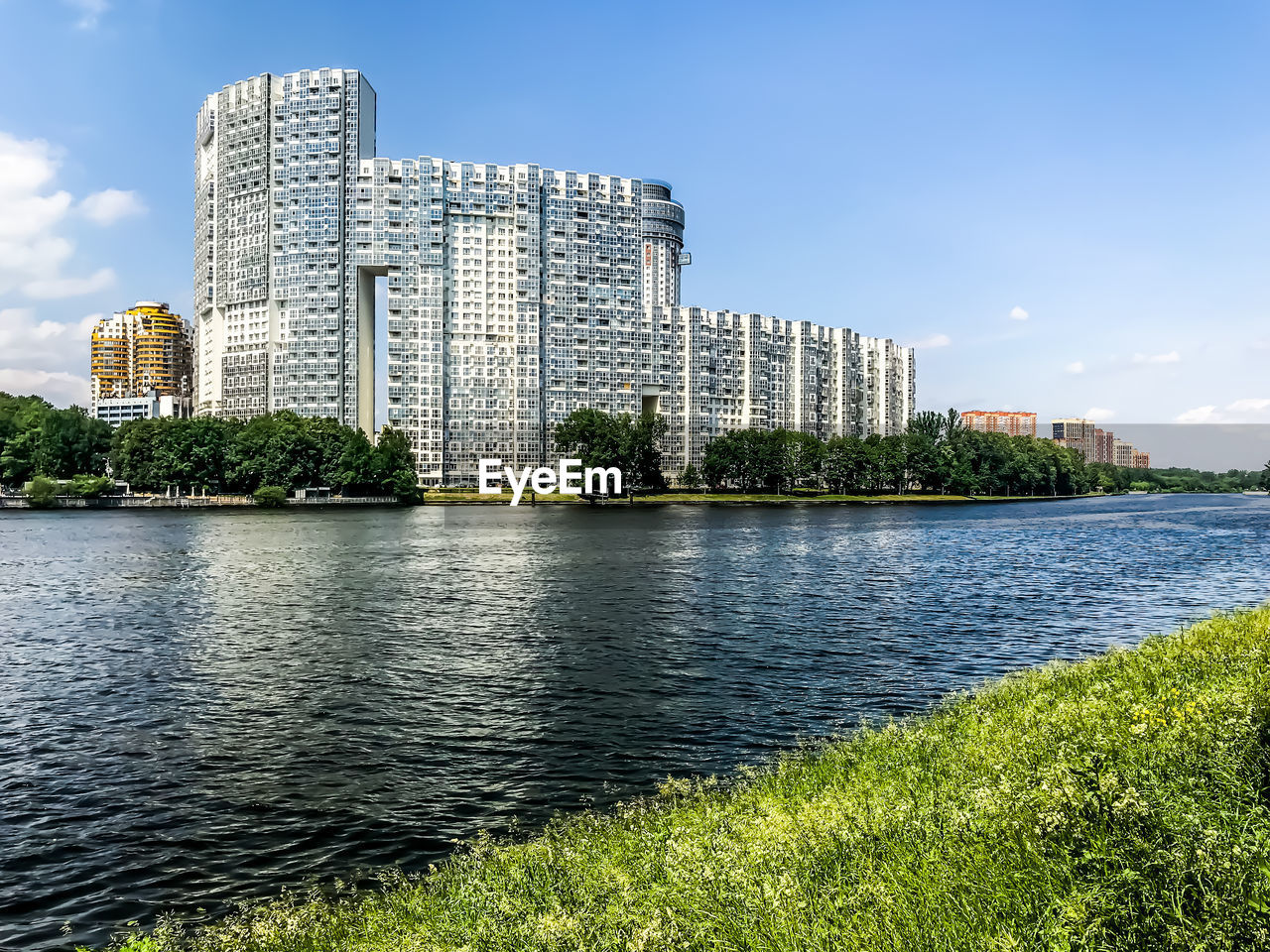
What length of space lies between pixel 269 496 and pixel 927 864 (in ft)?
672

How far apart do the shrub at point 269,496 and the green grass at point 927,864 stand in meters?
195

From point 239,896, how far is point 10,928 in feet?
12.8

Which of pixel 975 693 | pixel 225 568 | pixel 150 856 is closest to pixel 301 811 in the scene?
pixel 150 856

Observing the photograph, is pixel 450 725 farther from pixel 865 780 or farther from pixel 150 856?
pixel 865 780

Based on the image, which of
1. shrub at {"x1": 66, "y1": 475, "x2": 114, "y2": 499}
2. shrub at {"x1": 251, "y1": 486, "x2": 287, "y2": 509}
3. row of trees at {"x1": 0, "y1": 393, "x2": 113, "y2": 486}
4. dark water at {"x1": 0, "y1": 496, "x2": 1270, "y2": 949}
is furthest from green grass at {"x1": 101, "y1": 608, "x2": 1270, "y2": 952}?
row of trees at {"x1": 0, "y1": 393, "x2": 113, "y2": 486}

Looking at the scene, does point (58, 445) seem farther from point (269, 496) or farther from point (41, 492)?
point (269, 496)

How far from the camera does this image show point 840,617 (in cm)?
4525

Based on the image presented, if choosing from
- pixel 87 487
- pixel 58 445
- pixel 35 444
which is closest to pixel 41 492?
pixel 87 487

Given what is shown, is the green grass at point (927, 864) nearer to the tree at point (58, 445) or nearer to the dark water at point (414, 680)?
the dark water at point (414, 680)

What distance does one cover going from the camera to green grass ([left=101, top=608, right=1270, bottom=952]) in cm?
831

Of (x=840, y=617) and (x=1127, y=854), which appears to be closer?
(x=1127, y=854)

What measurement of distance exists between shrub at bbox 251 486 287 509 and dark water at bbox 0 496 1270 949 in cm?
11799

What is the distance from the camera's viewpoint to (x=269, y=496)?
636ft

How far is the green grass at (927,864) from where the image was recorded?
831 cm
